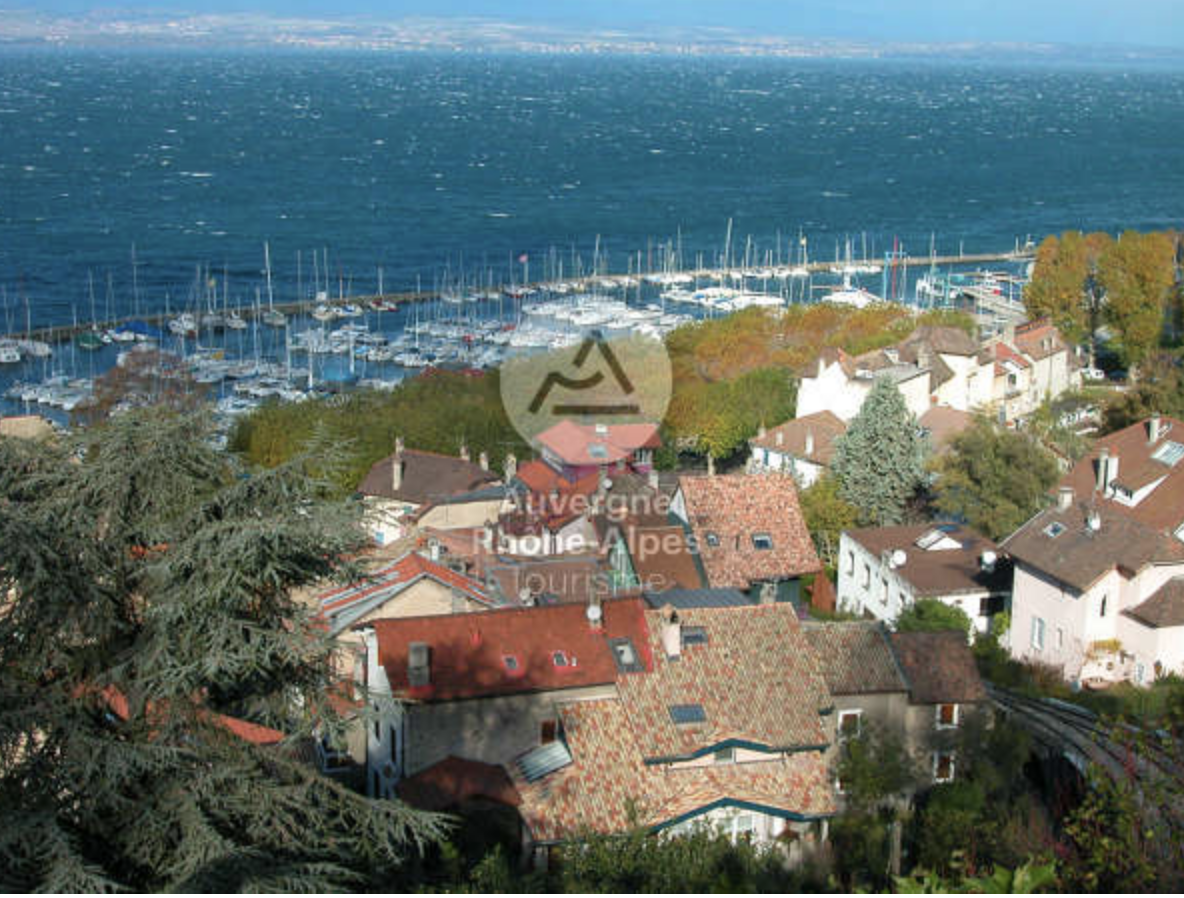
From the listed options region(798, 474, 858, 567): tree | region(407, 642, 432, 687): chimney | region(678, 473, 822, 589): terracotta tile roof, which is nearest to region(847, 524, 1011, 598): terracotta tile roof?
region(678, 473, 822, 589): terracotta tile roof

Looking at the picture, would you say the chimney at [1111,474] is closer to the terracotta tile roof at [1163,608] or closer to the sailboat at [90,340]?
the terracotta tile roof at [1163,608]

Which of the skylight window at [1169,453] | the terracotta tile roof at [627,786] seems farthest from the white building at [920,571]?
the terracotta tile roof at [627,786]

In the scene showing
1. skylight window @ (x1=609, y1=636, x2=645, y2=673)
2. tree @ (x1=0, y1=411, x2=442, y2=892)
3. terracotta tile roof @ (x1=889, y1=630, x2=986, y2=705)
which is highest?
tree @ (x1=0, y1=411, x2=442, y2=892)

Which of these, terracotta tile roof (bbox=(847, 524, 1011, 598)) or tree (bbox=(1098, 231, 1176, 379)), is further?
tree (bbox=(1098, 231, 1176, 379))

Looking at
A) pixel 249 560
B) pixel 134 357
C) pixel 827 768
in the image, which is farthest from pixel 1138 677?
pixel 134 357

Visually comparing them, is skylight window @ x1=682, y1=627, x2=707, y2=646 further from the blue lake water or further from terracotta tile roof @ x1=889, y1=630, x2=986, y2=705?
the blue lake water

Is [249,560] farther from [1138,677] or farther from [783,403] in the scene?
[783,403]
